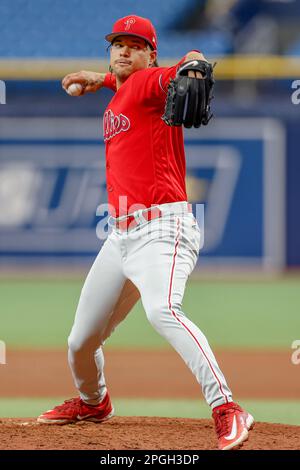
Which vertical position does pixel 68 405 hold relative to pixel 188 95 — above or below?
below

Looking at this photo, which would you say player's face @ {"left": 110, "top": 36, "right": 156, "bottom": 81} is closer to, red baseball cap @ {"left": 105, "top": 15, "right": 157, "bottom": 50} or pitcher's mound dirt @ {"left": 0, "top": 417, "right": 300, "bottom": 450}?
red baseball cap @ {"left": 105, "top": 15, "right": 157, "bottom": 50}

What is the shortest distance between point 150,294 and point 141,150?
59cm

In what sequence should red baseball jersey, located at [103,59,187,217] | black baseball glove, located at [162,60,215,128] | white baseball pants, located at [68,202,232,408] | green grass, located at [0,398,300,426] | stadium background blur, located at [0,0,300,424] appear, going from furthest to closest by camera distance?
stadium background blur, located at [0,0,300,424] < green grass, located at [0,398,300,426] < red baseball jersey, located at [103,59,187,217] < white baseball pants, located at [68,202,232,408] < black baseball glove, located at [162,60,215,128]

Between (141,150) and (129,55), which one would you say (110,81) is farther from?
(141,150)

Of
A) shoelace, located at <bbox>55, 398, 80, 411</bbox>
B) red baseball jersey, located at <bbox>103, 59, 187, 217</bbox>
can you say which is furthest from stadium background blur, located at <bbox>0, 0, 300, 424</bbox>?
red baseball jersey, located at <bbox>103, 59, 187, 217</bbox>

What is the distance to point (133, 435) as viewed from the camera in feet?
11.8

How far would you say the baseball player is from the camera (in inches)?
128

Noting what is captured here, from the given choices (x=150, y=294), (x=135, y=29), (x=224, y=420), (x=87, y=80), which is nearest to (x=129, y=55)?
(x=135, y=29)

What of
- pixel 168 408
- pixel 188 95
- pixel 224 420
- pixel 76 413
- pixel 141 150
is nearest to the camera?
pixel 188 95

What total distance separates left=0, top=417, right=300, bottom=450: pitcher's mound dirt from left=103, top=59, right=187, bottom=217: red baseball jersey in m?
0.93

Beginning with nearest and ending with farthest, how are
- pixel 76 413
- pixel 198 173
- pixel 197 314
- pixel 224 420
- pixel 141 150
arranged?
pixel 224 420, pixel 141 150, pixel 76 413, pixel 197 314, pixel 198 173

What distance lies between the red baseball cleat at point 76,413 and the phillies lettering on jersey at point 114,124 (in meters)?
1.24

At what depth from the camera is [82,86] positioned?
13.2 ft

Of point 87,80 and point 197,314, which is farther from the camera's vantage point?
point 197,314
